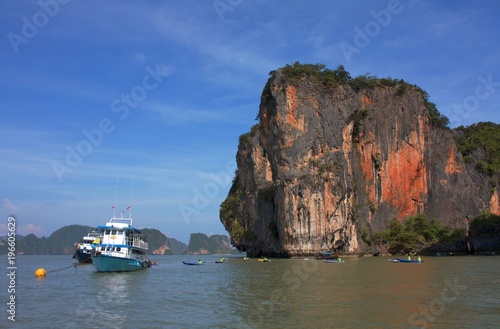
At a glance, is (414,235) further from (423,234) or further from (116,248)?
(116,248)

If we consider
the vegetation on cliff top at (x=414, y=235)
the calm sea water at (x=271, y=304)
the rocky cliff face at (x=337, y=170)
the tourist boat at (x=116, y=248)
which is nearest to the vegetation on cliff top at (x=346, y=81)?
the rocky cliff face at (x=337, y=170)

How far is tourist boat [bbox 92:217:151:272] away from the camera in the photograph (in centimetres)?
3812

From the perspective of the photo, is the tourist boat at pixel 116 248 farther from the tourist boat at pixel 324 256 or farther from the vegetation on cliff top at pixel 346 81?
the vegetation on cliff top at pixel 346 81

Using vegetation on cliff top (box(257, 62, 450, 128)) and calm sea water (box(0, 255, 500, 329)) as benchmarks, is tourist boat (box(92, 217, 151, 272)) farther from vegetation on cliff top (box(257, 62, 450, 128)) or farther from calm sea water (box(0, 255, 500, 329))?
vegetation on cliff top (box(257, 62, 450, 128))

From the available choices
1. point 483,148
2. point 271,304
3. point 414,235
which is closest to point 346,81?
point 414,235

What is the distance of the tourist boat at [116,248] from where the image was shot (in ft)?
125

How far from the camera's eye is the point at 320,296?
2259 centimetres

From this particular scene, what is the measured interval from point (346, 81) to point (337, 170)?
20642 millimetres

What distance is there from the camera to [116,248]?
40000 millimetres

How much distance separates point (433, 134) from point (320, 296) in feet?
247

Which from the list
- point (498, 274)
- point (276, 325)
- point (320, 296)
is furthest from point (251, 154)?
point (276, 325)

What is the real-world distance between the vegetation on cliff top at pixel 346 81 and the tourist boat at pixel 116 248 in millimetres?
39084

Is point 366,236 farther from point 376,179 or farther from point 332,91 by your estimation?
point 332,91

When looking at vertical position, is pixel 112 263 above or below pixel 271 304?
above
